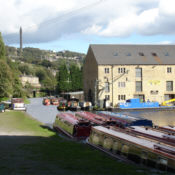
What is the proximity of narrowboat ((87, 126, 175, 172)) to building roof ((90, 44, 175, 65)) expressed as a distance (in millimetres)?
44345

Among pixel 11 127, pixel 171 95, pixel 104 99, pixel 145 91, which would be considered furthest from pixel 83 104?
pixel 11 127

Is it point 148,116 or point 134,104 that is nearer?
point 148,116

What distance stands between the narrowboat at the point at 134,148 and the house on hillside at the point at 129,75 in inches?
1662

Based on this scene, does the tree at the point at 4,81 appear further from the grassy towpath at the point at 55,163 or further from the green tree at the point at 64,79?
the green tree at the point at 64,79

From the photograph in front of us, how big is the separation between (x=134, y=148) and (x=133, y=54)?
52.8 meters

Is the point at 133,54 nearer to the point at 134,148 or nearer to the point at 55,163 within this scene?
the point at 134,148

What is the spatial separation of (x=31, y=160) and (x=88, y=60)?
57332mm

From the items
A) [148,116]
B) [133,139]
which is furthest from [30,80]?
[133,139]

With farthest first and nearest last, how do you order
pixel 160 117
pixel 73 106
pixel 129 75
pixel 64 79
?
pixel 64 79 < pixel 129 75 < pixel 73 106 < pixel 160 117

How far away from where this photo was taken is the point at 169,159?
1166cm

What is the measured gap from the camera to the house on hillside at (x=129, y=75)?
6259 centimetres

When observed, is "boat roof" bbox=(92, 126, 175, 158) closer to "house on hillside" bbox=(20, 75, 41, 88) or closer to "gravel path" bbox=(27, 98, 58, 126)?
"gravel path" bbox=(27, 98, 58, 126)

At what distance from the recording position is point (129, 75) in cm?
6331

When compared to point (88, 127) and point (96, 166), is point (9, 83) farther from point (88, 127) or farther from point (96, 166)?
point (96, 166)
